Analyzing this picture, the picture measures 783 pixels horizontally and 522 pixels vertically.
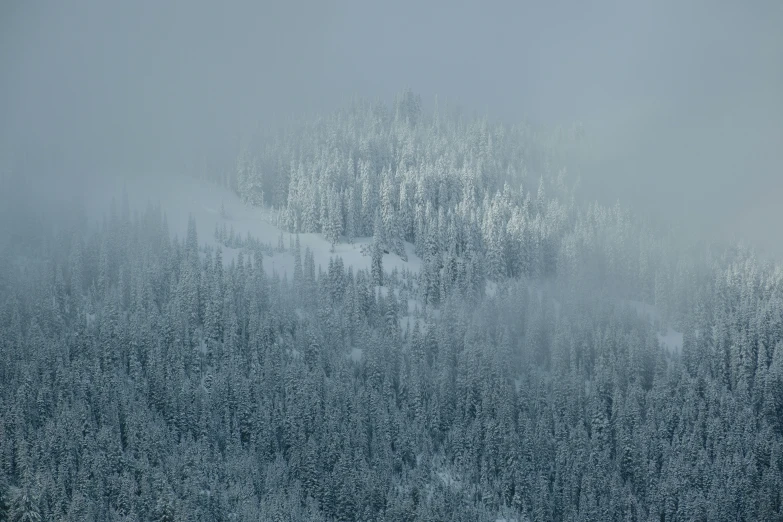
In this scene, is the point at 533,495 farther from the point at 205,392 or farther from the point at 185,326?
the point at 185,326

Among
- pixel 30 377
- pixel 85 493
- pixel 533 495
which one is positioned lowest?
pixel 533 495

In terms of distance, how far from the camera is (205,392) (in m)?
174

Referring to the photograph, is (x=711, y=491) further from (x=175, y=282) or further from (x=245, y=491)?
(x=175, y=282)

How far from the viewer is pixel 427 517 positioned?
154125 mm

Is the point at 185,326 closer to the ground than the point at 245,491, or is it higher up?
higher up

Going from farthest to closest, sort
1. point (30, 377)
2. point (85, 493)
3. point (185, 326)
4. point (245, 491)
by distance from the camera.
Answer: point (185, 326) < point (30, 377) < point (245, 491) < point (85, 493)

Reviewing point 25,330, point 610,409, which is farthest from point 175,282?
point 610,409

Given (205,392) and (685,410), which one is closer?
(205,392)

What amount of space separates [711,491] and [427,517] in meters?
56.6

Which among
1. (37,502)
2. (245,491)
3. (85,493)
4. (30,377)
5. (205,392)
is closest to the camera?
(37,502)

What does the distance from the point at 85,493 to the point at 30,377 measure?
104ft

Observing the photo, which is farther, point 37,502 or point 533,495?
point 533,495

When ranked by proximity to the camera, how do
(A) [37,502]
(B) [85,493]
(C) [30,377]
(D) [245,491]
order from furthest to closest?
(C) [30,377], (D) [245,491], (B) [85,493], (A) [37,502]

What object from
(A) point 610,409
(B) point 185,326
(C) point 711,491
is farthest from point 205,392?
Answer: (C) point 711,491
